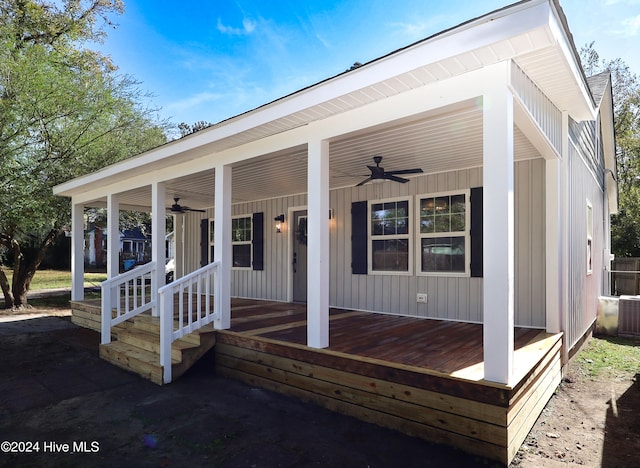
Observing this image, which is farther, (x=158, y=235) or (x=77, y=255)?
(x=77, y=255)

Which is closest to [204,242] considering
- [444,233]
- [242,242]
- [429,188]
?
[242,242]

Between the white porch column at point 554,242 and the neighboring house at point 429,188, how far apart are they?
1cm

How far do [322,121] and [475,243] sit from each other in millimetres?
2737

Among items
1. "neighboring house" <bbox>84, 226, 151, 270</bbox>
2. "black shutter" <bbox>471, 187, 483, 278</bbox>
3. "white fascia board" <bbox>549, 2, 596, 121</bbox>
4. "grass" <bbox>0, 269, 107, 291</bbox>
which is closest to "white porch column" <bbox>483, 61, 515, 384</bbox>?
"white fascia board" <bbox>549, 2, 596, 121</bbox>

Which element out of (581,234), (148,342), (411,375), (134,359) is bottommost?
(134,359)

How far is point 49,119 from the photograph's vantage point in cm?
811

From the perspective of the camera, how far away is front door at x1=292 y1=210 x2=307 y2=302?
7.12 metres

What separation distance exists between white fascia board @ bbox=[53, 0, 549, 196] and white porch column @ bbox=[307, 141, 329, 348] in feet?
1.55

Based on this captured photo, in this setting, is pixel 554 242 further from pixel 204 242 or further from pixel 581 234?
pixel 204 242

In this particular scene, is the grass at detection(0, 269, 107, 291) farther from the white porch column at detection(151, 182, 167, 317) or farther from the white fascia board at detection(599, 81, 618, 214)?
the white fascia board at detection(599, 81, 618, 214)

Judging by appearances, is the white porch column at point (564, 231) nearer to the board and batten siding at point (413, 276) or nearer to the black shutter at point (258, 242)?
the board and batten siding at point (413, 276)

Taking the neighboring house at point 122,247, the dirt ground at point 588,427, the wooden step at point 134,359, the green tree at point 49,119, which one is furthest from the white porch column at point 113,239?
the neighboring house at point 122,247

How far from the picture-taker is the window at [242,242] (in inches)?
319

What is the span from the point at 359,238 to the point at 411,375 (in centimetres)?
354
